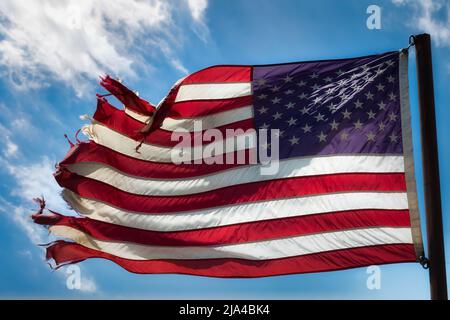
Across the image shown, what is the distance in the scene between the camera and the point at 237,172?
27.9 ft

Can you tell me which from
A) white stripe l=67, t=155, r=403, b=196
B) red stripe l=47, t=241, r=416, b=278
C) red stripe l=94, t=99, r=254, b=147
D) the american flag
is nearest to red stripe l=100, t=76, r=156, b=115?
the american flag

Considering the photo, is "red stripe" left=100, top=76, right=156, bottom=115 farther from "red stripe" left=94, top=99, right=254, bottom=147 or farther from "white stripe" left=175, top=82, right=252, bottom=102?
"white stripe" left=175, top=82, right=252, bottom=102

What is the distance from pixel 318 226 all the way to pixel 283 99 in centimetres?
202

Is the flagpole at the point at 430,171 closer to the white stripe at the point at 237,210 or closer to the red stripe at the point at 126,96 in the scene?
the white stripe at the point at 237,210

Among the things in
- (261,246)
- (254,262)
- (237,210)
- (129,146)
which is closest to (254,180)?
(237,210)

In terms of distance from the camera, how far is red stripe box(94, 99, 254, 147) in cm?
911

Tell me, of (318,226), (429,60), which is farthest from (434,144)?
(318,226)

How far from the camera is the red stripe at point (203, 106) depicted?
28.9ft

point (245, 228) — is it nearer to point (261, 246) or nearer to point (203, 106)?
point (261, 246)

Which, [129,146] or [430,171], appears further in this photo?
[129,146]

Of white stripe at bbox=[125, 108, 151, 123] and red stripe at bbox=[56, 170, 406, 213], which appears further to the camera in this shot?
white stripe at bbox=[125, 108, 151, 123]

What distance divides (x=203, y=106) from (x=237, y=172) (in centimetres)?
124

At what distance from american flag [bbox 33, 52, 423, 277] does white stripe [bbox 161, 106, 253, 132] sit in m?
0.02
